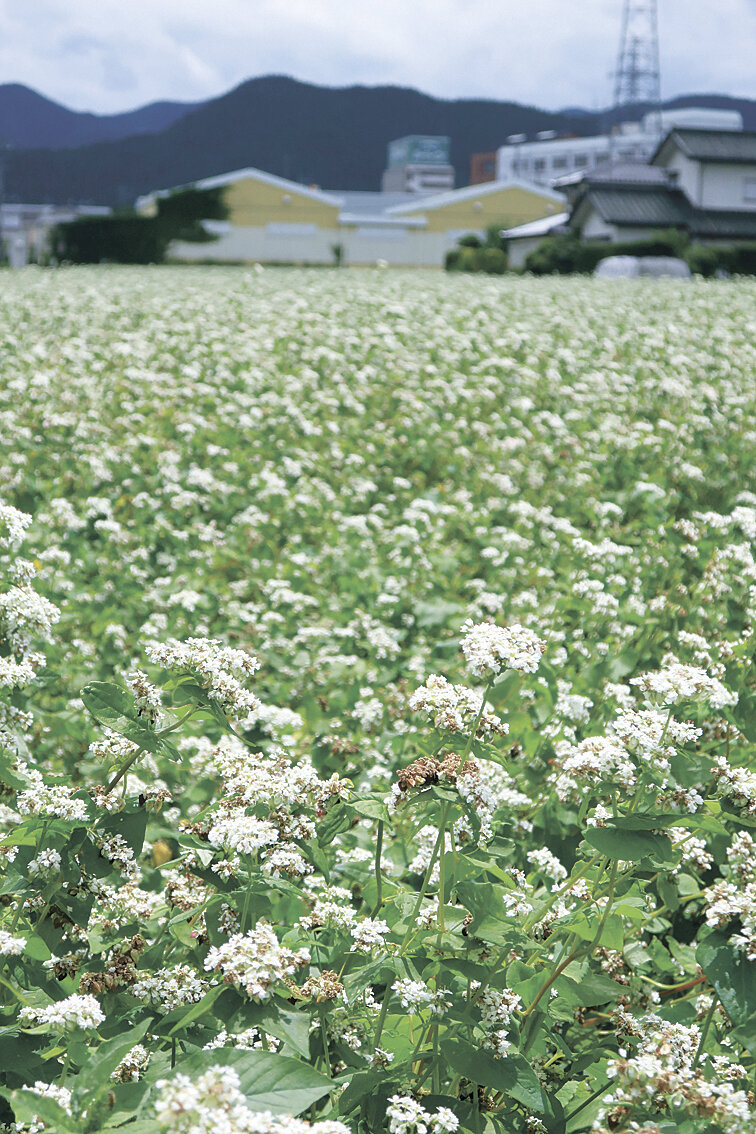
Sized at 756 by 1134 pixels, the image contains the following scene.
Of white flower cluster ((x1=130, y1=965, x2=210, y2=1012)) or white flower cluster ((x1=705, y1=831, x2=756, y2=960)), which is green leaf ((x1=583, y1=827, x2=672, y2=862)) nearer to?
white flower cluster ((x1=705, y1=831, x2=756, y2=960))

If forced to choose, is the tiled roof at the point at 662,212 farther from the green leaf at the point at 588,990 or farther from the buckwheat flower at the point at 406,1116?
the buckwheat flower at the point at 406,1116

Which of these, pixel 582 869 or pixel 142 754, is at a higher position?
pixel 142 754

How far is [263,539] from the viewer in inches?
211

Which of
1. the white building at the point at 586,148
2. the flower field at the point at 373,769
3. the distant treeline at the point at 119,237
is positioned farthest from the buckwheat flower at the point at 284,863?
the white building at the point at 586,148

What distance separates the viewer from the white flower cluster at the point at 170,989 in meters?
1.66

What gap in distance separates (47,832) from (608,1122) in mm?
1009

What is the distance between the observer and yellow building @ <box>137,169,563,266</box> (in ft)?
148

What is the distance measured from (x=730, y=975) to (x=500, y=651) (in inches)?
23.8

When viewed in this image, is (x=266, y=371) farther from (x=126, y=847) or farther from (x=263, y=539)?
(x=126, y=847)

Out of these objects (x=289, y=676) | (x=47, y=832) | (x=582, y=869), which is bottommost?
(x=289, y=676)

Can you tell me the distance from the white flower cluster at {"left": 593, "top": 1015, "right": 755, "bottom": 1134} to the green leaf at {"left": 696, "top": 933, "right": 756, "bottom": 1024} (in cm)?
11

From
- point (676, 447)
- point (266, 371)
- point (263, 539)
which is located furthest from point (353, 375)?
point (263, 539)

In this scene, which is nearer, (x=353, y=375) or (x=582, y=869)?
(x=582, y=869)

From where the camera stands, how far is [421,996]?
61.2 inches
